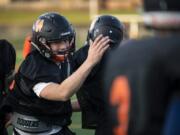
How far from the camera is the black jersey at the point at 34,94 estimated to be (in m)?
4.46

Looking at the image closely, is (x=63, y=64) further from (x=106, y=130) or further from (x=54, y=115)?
(x=106, y=130)

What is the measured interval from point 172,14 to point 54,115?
2.47 meters

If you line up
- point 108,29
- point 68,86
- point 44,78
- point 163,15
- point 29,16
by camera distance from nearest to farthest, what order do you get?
point 163,15
point 68,86
point 44,78
point 108,29
point 29,16

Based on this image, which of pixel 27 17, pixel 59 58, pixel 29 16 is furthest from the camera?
pixel 29 16

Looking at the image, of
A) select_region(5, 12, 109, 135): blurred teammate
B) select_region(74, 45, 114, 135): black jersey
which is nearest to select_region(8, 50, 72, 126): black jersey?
select_region(5, 12, 109, 135): blurred teammate

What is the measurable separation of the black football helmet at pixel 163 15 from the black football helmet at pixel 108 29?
7.54 ft

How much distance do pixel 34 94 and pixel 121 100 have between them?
2.36 metres

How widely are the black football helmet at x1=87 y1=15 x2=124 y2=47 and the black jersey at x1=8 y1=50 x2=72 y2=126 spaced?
1.08 feet

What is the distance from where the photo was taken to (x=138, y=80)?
7.01 feet

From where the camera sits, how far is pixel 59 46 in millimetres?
4578

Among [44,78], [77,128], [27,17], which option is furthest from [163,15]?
[27,17]

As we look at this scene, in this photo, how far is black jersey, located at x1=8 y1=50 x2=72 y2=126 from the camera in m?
4.46

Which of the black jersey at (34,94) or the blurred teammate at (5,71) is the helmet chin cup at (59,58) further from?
the blurred teammate at (5,71)

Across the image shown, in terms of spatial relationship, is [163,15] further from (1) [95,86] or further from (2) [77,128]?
(2) [77,128]
